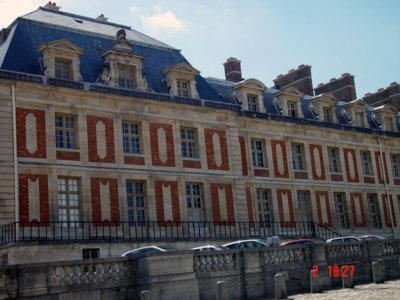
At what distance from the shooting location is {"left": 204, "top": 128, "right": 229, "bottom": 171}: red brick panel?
104 feet

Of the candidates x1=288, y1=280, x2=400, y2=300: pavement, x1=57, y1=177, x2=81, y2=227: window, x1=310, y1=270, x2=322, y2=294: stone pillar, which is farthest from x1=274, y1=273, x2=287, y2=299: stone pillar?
x1=57, y1=177, x2=81, y2=227: window

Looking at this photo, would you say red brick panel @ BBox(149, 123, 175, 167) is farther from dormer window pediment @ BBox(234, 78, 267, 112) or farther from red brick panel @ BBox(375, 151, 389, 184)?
red brick panel @ BBox(375, 151, 389, 184)

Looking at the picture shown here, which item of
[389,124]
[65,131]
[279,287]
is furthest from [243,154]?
[279,287]

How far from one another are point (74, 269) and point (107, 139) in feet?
43.2

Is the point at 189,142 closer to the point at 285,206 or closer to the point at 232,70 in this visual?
the point at 285,206

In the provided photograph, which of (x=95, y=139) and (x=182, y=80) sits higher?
(x=182, y=80)

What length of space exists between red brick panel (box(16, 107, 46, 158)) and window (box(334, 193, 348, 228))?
19.2 meters

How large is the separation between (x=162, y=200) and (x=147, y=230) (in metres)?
1.79

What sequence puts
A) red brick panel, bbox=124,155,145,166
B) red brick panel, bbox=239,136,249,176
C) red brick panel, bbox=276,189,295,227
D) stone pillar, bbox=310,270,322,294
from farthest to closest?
red brick panel, bbox=276,189,295,227, red brick panel, bbox=239,136,249,176, red brick panel, bbox=124,155,145,166, stone pillar, bbox=310,270,322,294

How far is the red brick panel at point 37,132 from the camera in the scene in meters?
25.8

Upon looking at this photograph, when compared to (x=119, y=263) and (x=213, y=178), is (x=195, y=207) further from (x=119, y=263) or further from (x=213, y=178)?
(x=119, y=263)

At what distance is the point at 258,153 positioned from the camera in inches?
1403

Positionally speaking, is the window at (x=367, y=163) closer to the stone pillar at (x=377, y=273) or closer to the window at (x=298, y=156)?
the window at (x=298, y=156)

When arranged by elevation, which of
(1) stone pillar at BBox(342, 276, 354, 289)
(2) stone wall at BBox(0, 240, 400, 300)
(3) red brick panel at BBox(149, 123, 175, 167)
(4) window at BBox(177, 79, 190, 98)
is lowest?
(1) stone pillar at BBox(342, 276, 354, 289)
